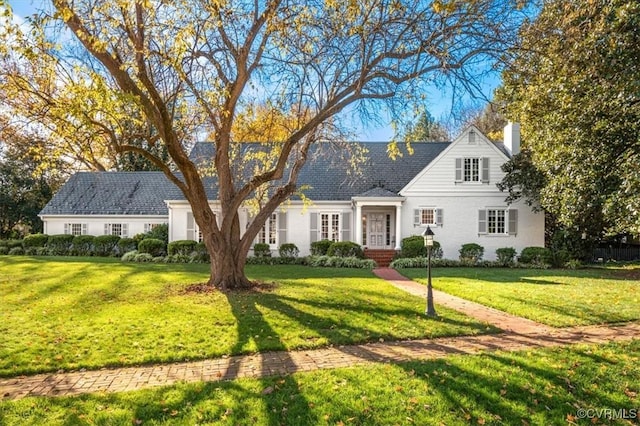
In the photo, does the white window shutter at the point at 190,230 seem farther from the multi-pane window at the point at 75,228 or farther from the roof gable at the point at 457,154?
the roof gable at the point at 457,154

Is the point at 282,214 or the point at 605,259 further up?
the point at 282,214

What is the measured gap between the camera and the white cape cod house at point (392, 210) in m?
19.9

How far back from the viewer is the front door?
70.3ft

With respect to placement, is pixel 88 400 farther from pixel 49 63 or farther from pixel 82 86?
pixel 49 63

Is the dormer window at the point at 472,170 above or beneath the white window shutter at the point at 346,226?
above

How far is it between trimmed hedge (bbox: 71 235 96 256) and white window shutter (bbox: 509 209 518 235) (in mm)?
Result: 22194

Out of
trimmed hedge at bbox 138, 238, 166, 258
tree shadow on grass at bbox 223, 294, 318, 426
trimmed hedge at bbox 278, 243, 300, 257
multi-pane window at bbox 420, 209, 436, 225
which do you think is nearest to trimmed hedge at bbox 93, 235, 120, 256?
trimmed hedge at bbox 138, 238, 166, 258

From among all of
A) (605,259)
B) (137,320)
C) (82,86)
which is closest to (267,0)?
(82,86)

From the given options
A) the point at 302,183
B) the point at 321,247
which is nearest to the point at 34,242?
the point at 302,183

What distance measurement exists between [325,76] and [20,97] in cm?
727

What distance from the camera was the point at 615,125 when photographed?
9.20 meters

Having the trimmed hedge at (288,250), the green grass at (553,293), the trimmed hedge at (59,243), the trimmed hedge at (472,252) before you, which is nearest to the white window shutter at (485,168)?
the trimmed hedge at (472,252)

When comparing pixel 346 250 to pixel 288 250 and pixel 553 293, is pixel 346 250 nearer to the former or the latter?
pixel 288 250

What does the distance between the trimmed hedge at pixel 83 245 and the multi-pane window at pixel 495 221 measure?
836 inches
